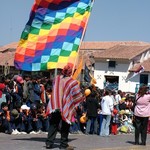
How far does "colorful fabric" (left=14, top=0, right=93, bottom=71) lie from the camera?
471 inches

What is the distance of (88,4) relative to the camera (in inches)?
488

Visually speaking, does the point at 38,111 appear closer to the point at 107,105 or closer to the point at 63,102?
the point at 107,105

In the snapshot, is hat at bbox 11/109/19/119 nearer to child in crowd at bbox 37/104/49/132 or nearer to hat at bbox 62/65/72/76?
child in crowd at bbox 37/104/49/132

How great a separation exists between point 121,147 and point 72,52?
2759 mm

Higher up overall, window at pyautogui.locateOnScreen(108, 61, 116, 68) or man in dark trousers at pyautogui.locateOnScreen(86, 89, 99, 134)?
window at pyautogui.locateOnScreen(108, 61, 116, 68)

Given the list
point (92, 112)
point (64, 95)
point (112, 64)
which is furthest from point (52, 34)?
point (112, 64)

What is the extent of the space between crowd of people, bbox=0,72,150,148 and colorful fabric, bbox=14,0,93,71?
7.46 ft

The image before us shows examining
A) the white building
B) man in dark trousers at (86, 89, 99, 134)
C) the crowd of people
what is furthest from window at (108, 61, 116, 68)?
man in dark trousers at (86, 89, 99, 134)

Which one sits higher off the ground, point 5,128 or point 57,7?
point 57,7

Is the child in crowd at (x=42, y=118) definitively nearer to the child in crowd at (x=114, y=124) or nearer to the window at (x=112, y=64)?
the child in crowd at (x=114, y=124)

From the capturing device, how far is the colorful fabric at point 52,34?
1195 centimetres

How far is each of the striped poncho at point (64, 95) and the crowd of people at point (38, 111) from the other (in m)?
3.13

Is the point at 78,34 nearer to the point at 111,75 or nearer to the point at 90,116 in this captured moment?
the point at 90,116

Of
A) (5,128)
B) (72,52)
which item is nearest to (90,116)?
(5,128)
